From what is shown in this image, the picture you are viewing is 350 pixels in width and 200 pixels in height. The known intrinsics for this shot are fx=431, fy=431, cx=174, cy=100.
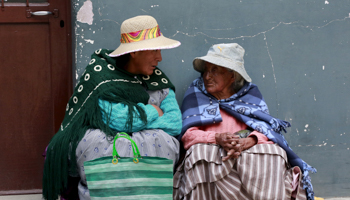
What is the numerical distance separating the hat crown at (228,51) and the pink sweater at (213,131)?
0.42m

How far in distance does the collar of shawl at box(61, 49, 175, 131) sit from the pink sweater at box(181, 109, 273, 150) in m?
0.42

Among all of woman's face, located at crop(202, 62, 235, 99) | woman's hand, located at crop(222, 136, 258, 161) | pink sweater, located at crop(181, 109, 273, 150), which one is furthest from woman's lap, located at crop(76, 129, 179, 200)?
woman's face, located at crop(202, 62, 235, 99)

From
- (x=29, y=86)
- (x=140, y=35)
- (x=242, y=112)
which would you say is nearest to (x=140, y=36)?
(x=140, y=35)

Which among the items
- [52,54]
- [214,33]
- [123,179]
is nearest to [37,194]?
[52,54]

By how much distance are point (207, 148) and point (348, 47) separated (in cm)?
172

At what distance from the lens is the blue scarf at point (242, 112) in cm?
319

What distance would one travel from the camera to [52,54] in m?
3.64

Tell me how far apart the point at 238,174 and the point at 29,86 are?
193 centimetres

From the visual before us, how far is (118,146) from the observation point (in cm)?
284

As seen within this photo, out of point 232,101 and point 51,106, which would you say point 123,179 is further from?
point 51,106

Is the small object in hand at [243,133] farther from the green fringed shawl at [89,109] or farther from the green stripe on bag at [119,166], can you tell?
the green stripe on bag at [119,166]

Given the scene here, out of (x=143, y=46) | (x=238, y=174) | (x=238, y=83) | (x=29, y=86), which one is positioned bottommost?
(x=238, y=174)

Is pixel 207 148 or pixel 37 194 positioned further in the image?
pixel 37 194

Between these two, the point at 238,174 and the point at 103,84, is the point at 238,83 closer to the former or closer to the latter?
the point at 238,174
